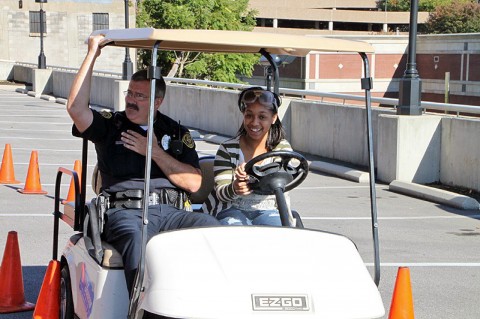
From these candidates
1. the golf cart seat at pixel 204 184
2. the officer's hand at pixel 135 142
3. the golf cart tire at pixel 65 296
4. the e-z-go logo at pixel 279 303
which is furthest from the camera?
the golf cart seat at pixel 204 184

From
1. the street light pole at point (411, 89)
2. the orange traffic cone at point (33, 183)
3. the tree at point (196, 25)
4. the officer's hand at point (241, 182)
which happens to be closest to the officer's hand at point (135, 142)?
the officer's hand at point (241, 182)

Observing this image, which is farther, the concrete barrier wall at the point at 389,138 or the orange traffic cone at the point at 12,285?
the concrete barrier wall at the point at 389,138

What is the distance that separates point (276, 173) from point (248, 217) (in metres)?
0.64

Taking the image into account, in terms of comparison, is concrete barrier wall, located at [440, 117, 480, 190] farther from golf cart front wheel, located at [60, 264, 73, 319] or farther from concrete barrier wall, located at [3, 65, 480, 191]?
golf cart front wheel, located at [60, 264, 73, 319]

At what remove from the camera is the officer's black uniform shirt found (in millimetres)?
A: 5766

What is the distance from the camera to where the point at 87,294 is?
5242 mm

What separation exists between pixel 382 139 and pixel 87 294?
9.86m

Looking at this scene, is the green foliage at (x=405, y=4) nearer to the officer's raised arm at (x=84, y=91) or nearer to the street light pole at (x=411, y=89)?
the street light pole at (x=411, y=89)

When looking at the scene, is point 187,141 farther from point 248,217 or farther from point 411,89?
point 411,89

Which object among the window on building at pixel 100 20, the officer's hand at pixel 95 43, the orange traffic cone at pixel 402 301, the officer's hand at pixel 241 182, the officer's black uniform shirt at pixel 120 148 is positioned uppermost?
the window on building at pixel 100 20

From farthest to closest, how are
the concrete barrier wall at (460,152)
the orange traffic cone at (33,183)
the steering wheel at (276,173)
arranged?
the concrete barrier wall at (460,152)
the orange traffic cone at (33,183)
the steering wheel at (276,173)

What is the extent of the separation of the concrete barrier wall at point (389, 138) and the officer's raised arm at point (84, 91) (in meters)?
8.39

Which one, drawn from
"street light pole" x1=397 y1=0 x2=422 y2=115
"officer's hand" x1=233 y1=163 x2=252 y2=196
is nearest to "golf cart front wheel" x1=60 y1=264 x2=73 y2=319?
"officer's hand" x1=233 y1=163 x2=252 y2=196

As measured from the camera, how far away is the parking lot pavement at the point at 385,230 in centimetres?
774
